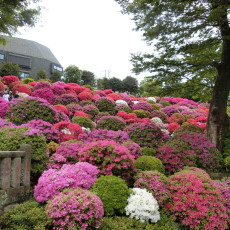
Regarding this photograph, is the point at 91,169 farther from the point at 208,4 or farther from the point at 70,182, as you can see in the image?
the point at 208,4

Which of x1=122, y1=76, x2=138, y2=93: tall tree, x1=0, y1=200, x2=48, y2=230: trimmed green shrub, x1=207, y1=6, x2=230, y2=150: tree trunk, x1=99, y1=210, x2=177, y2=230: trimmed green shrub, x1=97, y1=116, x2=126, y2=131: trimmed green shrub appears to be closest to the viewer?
x1=0, y1=200, x2=48, y2=230: trimmed green shrub

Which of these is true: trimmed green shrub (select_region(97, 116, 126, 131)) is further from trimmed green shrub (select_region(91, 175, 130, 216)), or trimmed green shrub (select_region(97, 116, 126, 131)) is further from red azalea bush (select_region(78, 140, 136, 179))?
trimmed green shrub (select_region(91, 175, 130, 216))

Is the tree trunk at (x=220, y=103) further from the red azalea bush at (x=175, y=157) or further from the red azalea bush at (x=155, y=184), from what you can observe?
the red azalea bush at (x=155, y=184)

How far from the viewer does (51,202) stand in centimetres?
419

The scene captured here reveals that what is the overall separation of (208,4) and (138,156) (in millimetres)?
4970

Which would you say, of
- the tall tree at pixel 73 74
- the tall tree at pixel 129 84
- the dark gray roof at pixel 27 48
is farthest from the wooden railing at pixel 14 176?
the dark gray roof at pixel 27 48

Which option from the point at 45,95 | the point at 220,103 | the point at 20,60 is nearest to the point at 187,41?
the point at 220,103

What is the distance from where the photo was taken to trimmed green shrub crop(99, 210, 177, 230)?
4371mm

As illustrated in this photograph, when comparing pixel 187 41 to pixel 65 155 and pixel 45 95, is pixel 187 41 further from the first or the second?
pixel 45 95

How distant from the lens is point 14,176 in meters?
4.77

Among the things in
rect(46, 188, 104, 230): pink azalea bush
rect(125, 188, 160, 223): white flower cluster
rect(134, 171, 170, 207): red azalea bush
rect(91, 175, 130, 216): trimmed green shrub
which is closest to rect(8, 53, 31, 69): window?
rect(134, 171, 170, 207): red azalea bush

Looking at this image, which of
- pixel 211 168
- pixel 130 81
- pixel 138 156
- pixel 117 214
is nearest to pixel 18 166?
pixel 117 214

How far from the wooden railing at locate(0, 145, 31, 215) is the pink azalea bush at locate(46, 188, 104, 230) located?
0.99 metres

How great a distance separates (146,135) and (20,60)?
1528 inches
